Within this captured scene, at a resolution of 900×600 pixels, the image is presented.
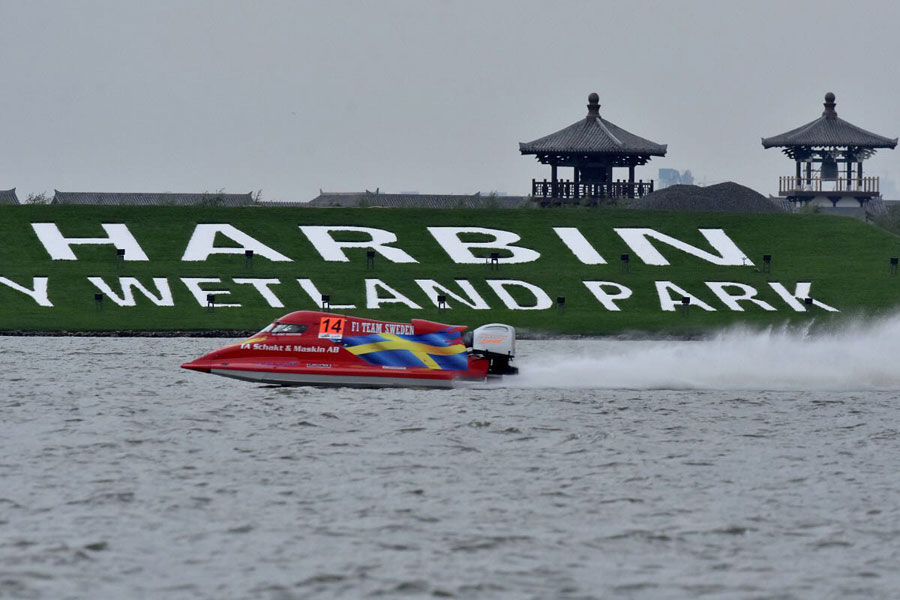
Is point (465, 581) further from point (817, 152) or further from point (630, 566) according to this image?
point (817, 152)

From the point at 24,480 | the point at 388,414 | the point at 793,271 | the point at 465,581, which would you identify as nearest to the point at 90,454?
the point at 24,480

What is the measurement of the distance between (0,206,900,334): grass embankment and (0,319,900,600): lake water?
23269mm

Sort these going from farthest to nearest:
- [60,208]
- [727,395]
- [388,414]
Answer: [60,208] → [727,395] → [388,414]

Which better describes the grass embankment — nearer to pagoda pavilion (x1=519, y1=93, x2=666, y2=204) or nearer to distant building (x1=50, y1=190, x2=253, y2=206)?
pagoda pavilion (x1=519, y1=93, x2=666, y2=204)

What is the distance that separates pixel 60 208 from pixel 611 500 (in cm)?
6939

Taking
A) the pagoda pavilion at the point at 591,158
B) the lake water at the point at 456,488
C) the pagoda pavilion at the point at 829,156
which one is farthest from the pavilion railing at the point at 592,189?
the lake water at the point at 456,488

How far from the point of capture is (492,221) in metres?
88.8

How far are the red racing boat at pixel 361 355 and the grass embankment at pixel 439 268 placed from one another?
24883 mm

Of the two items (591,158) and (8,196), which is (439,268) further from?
(8,196)

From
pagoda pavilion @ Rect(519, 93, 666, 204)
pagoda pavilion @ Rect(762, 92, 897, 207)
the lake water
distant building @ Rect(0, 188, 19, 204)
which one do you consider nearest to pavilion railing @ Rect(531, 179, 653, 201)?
pagoda pavilion @ Rect(519, 93, 666, 204)

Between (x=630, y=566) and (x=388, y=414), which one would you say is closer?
(x=630, y=566)

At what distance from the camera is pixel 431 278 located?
7438 cm

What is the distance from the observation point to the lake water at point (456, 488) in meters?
18.8

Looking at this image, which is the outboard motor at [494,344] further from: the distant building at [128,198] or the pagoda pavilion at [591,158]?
the distant building at [128,198]
